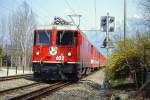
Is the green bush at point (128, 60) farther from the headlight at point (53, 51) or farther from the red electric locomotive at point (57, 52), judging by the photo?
the headlight at point (53, 51)

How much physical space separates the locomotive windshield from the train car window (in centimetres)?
55

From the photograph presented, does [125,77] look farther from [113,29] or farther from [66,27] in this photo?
[66,27]

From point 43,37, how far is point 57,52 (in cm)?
134

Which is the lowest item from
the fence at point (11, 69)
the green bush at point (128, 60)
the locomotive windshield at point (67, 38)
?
the fence at point (11, 69)

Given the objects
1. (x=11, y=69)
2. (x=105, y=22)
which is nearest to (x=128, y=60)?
(x=105, y=22)

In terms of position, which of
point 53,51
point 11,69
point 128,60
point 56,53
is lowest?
point 11,69

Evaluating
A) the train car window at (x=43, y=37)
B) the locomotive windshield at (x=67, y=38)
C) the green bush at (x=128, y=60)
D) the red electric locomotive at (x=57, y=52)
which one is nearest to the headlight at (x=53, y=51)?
the red electric locomotive at (x=57, y=52)

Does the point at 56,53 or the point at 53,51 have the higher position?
the point at 53,51

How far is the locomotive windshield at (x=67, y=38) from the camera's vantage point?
2234 cm

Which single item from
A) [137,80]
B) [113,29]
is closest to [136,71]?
[137,80]

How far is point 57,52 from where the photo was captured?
2222 cm

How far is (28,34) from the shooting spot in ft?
249

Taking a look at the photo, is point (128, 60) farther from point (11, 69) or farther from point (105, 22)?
point (11, 69)

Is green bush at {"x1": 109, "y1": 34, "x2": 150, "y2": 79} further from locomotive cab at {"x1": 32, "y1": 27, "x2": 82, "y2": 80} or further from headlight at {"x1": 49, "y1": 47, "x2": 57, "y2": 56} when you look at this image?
headlight at {"x1": 49, "y1": 47, "x2": 57, "y2": 56}
